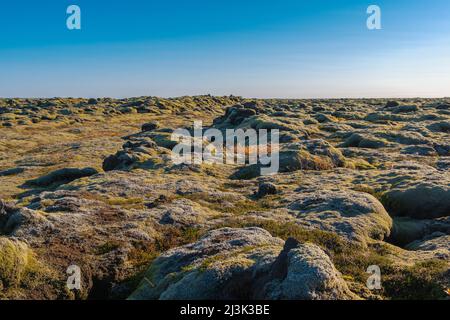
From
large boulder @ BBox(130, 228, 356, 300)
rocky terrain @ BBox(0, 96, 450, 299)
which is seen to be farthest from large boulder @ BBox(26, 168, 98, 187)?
large boulder @ BBox(130, 228, 356, 300)

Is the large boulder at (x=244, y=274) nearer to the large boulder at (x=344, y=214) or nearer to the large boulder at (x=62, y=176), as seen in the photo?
the large boulder at (x=344, y=214)

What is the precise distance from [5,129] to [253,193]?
326ft

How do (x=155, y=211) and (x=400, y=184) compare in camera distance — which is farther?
(x=400, y=184)

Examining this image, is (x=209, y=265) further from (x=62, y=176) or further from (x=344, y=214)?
(x=62, y=176)

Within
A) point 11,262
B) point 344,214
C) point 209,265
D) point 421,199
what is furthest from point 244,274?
point 421,199

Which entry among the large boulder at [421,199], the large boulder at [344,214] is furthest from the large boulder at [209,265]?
the large boulder at [421,199]

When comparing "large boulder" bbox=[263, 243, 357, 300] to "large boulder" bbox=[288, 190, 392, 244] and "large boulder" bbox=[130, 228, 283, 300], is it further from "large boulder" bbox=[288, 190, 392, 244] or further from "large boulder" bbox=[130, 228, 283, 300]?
"large boulder" bbox=[288, 190, 392, 244]

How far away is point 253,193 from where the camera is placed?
38.5m

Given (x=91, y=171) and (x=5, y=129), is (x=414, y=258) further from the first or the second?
(x=5, y=129)

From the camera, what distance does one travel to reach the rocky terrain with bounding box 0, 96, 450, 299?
15688 mm
